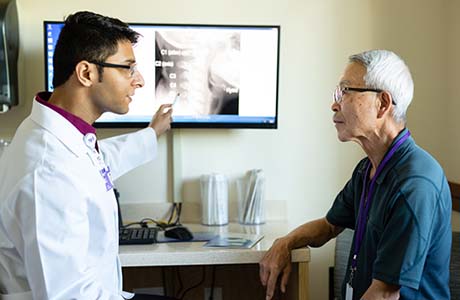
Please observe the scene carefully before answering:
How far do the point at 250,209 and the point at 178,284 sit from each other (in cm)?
54

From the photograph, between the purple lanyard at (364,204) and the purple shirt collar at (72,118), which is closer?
the purple shirt collar at (72,118)

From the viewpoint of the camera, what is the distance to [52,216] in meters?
1.19

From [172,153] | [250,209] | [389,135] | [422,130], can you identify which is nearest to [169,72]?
[172,153]

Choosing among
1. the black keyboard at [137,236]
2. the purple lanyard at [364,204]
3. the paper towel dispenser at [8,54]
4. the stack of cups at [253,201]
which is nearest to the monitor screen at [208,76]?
the stack of cups at [253,201]

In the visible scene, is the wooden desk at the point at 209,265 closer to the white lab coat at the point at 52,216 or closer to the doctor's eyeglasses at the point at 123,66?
the white lab coat at the point at 52,216

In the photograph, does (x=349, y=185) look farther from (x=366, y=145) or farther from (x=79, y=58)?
(x=79, y=58)

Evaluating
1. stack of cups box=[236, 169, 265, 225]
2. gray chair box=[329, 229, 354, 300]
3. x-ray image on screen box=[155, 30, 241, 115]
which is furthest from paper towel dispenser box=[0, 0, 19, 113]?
gray chair box=[329, 229, 354, 300]

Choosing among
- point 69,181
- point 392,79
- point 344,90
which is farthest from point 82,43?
point 392,79

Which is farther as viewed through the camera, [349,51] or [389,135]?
[349,51]

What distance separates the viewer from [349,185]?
185 cm

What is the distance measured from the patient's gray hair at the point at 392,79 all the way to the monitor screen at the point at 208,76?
2.59ft

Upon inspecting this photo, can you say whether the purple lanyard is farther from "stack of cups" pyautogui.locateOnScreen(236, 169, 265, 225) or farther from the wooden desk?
"stack of cups" pyautogui.locateOnScreen(236, 169, 265, 225)

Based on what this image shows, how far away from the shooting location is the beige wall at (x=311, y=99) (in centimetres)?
245

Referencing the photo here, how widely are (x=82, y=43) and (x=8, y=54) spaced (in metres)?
0.94
